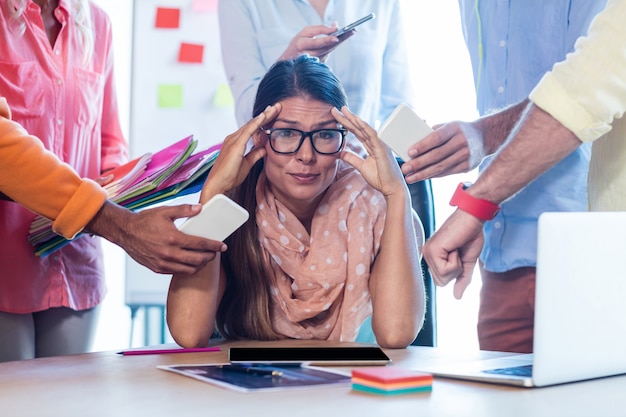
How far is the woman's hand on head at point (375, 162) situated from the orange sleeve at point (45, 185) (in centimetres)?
57

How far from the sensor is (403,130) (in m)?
1.45

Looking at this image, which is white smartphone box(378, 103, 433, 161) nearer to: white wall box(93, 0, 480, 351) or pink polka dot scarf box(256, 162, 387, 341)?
pink polka dot scarf box(256, 162, 387, 341)

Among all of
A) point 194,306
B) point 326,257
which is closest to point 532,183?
point 326,257

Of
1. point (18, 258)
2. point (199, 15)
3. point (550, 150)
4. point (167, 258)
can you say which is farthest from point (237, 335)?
point (199, 15)

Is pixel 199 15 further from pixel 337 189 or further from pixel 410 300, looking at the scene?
pixel 410 300

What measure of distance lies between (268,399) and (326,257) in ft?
3.04

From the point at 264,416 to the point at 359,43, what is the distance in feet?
5.71

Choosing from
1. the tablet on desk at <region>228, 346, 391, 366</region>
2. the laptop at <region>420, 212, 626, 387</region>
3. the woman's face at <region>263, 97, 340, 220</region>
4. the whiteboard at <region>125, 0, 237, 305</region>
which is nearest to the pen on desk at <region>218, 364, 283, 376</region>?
the tablet on desk at <region>228, 346, 391, 366</region>

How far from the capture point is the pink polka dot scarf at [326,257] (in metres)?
1.71

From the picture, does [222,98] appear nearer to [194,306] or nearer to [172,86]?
[172,86]

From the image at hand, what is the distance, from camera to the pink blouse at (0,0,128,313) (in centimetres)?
169

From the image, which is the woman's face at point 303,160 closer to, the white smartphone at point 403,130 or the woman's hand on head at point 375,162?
the woman's hand on head at point 375,162

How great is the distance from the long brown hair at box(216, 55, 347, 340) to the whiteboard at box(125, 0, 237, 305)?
1.17 meters

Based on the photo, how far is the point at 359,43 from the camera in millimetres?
2348
